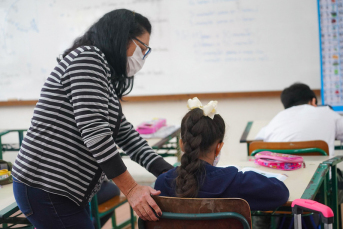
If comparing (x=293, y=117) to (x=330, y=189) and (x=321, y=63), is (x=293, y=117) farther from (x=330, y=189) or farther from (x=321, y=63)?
(x=321, y=63)

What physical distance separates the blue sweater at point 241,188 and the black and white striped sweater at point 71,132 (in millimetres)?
259

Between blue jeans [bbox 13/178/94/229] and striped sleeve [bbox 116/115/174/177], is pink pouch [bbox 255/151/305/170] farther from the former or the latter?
blue jeans [bbox 13/178/94/229]

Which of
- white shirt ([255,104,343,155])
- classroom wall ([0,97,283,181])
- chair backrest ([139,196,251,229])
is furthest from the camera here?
classroom wall ([0,97,283,181])

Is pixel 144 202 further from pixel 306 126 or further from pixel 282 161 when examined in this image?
pixel 306 126

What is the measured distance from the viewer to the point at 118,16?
4.05ft

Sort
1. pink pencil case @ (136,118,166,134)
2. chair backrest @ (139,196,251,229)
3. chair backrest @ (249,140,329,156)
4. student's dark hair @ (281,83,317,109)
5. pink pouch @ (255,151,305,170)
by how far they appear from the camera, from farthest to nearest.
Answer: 1. pink pencil case @ (136,118,166,134)
2. student's dark hair @ (281,83,317,109)
3. chair backrest @ (249,140,329,156)
4. pink pouch @ (255,151,305,170)
5. chair backrest @ (139,196,251,229)

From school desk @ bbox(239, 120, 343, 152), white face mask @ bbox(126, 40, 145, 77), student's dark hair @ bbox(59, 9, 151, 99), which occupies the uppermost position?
student's dark hair @ bbox(59, 9, 151, 99)

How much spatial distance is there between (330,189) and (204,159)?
103 centimetres

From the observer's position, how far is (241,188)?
46.3 inches

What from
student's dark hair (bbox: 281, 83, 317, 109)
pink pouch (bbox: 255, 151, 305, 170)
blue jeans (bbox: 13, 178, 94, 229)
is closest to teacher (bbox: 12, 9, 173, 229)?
blue jeans (bbox: 13, 178, 94, 229)

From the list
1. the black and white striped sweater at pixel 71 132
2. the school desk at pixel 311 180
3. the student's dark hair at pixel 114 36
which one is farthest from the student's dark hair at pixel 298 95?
the black and white striped sweater at pixel 71 132

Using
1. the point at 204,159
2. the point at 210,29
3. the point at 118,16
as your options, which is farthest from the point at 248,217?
the point at 210,29

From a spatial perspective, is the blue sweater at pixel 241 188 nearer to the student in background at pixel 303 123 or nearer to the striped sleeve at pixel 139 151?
the striped sleeve at pixel 139 151

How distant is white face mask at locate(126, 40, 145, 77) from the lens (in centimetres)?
133
